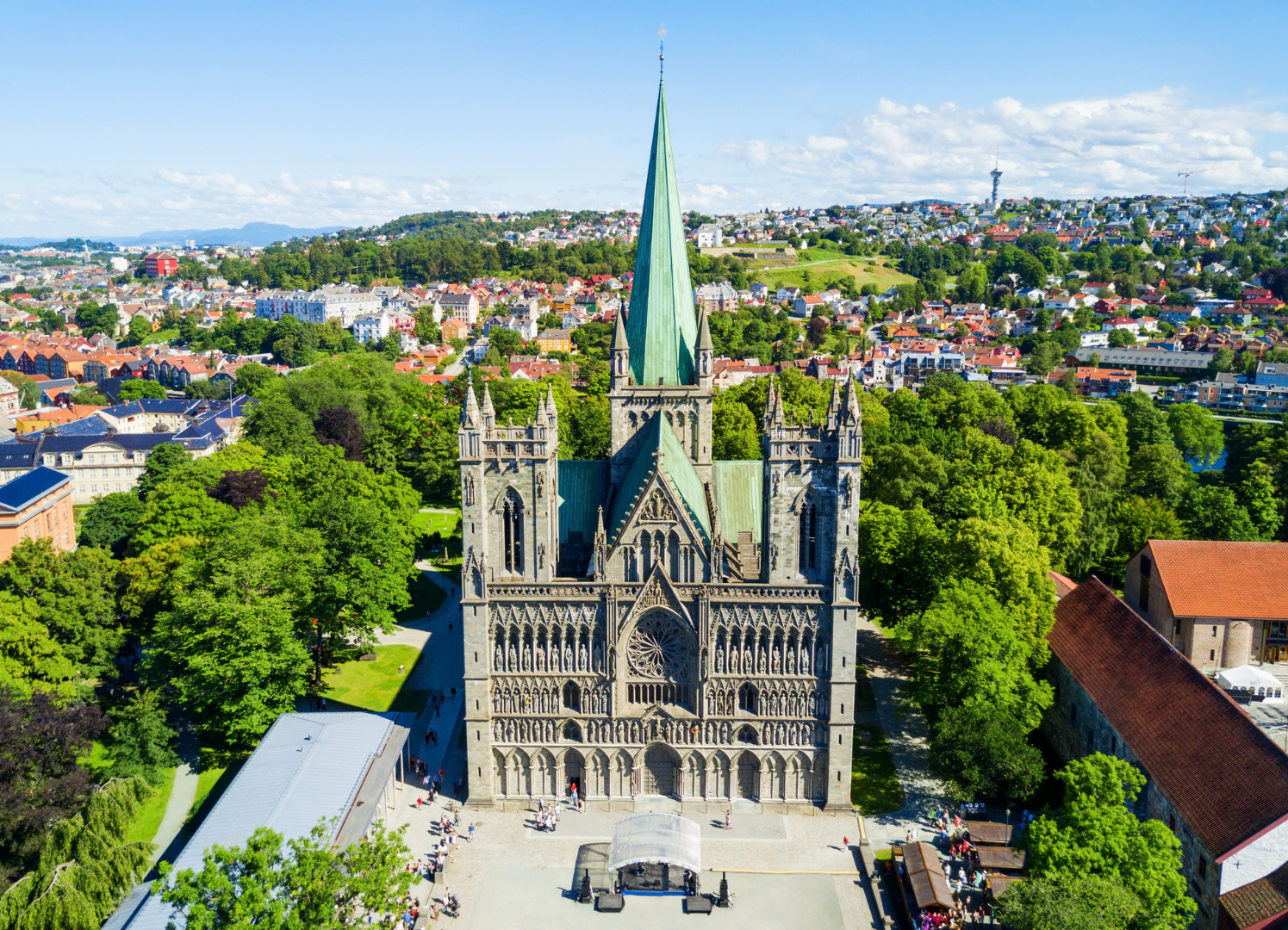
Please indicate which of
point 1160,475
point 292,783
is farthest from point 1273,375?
point 292,783

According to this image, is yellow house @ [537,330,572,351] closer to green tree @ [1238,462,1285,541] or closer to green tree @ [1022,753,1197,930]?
green tree @ [1238,462,1285,541]

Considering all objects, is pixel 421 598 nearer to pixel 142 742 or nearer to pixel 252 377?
pixel 142 742

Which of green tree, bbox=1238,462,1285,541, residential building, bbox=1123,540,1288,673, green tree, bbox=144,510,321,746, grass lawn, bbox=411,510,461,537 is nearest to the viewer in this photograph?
green tree, bbox=144,510,321,746

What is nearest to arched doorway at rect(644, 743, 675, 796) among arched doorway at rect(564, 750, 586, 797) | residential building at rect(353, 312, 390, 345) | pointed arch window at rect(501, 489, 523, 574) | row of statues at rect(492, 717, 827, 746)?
row of statues at rect(492, 717, 827, 746)

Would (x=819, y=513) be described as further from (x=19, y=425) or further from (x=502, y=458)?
(x=19, y=425)

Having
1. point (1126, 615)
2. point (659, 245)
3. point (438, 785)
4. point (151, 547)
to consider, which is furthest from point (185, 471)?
point (1126, 615)

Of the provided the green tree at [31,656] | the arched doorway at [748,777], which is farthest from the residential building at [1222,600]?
the green tree at [31,656]
